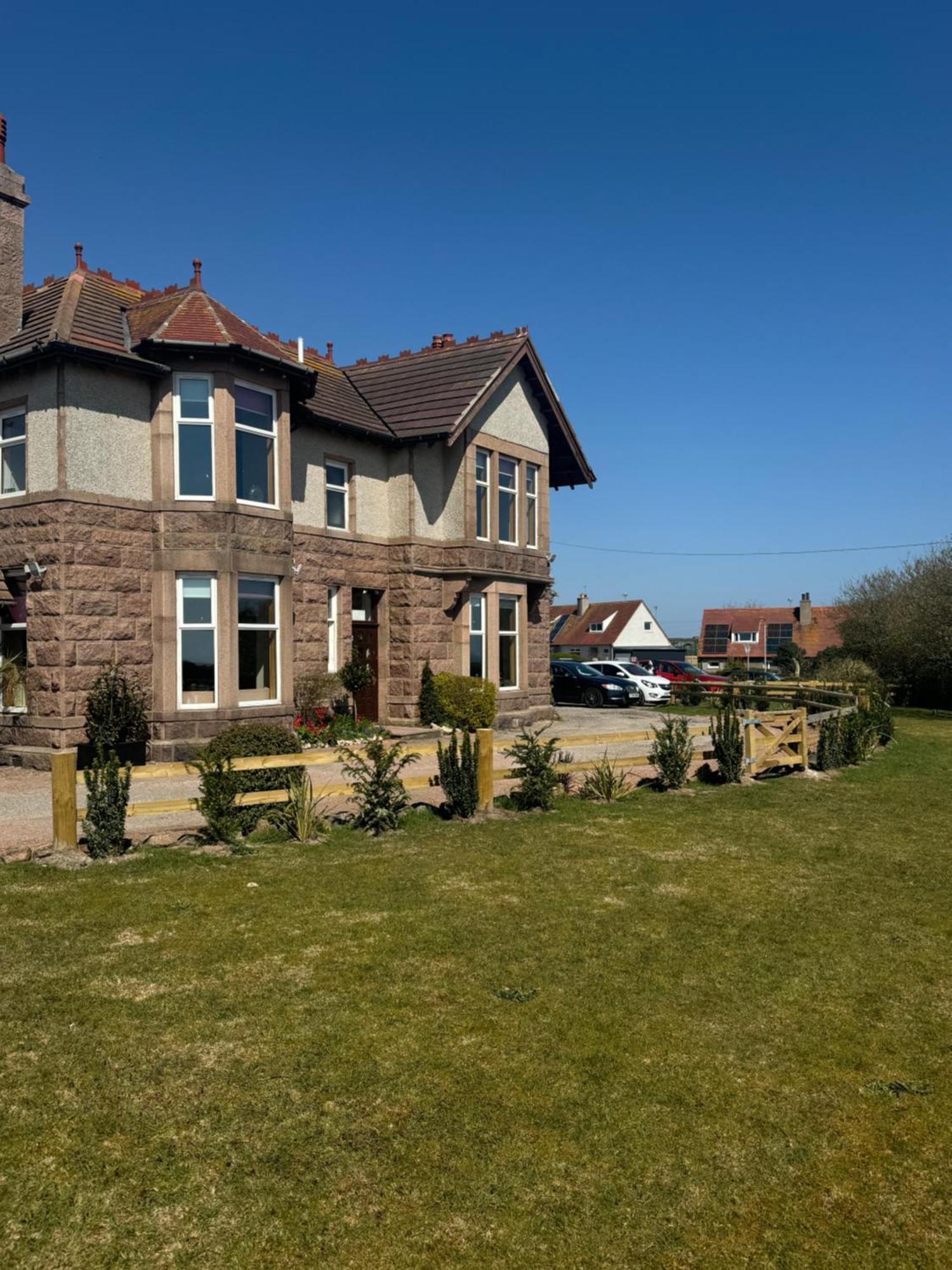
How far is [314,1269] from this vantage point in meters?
3.48

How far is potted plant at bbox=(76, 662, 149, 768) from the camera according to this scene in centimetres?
1531

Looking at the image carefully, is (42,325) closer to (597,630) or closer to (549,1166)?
(549,1166)

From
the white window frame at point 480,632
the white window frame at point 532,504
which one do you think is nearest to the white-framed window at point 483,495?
the white window frame at point 480,632

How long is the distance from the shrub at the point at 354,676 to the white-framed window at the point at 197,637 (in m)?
3.94

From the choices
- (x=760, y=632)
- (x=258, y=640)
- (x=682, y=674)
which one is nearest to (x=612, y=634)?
(x=760, y=632)

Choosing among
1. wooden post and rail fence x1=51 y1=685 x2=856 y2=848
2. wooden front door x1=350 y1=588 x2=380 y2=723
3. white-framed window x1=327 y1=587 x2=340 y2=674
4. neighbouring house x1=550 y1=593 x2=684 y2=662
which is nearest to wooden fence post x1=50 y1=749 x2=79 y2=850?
wooden post and rail fence x1=51 y1=685 x2=856 y2=848

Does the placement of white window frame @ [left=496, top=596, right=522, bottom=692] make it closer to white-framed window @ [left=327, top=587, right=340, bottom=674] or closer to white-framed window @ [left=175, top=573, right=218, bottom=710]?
white-framed window @ [left=327, top=587, right=340, bottom=674]

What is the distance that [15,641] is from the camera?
16.8 meters

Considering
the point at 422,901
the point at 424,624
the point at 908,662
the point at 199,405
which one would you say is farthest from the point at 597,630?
the point at 422,901

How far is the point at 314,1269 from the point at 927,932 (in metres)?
5.83

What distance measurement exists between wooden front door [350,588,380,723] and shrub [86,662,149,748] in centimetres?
618

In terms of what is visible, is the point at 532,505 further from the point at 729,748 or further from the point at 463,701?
the point at 729,748

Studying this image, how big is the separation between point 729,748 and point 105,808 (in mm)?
9422

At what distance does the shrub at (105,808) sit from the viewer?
922 centimetres
